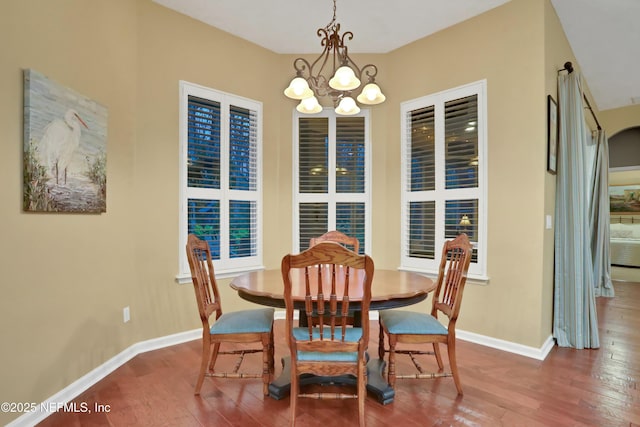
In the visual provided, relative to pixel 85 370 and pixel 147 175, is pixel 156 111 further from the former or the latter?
pixel 85 370

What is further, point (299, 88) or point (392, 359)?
point (299, 88)

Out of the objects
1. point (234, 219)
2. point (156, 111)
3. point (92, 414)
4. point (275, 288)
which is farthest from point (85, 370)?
point (156, 111)

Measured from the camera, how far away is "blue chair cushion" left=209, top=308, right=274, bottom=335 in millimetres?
2074

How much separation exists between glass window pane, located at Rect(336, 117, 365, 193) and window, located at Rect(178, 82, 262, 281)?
3.07 feet

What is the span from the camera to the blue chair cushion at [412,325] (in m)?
2.04

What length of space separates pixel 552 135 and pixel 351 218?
2088mm

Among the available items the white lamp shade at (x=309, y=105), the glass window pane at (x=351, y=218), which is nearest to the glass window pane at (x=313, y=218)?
the glass window pane at (x=351, y=218)

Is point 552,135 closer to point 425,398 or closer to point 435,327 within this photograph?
point 435,327

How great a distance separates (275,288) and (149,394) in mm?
1153

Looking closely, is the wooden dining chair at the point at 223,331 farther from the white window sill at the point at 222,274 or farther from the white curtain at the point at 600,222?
the white curtain at the point at 600,222

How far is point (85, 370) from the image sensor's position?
2.23 meters

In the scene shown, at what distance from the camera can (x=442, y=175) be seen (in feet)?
10.9

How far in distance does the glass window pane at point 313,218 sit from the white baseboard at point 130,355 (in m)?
1.56

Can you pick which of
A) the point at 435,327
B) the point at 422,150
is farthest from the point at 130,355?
the point at 422,150
